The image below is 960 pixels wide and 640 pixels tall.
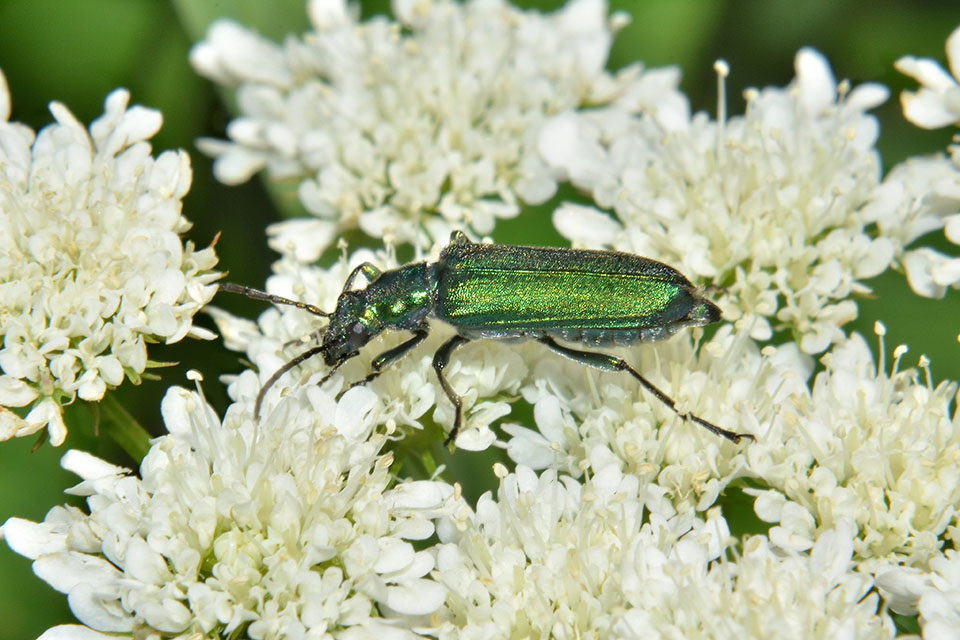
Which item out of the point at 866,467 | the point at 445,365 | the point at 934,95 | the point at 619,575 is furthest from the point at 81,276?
the point at 934,95

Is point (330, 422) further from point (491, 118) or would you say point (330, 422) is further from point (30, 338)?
point (491, 118)

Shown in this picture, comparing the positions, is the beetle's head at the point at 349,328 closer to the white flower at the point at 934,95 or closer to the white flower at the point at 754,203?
the white flower at the point at 754,203

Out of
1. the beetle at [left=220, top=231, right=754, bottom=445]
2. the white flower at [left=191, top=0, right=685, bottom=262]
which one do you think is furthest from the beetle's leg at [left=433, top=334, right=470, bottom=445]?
the white flower at [left=191, top=0, right=685, bottom=262]

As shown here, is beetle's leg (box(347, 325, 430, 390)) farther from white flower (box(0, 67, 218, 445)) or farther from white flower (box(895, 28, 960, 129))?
white flower (box(895, 28, 960, 129))

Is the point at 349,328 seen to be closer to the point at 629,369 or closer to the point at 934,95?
the point at 629,369

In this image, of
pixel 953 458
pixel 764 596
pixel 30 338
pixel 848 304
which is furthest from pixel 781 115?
pixel 30 338
